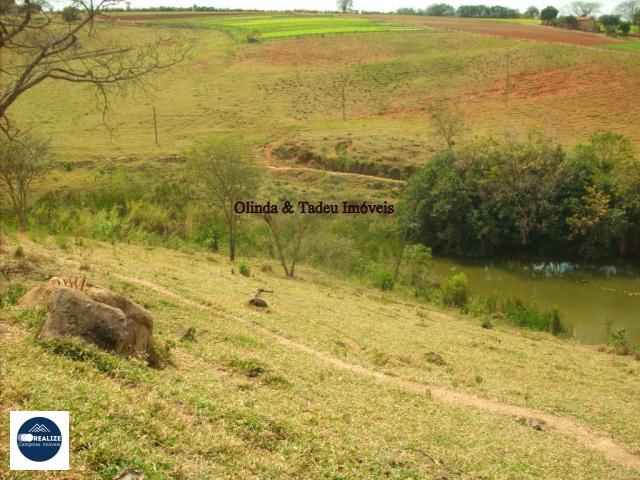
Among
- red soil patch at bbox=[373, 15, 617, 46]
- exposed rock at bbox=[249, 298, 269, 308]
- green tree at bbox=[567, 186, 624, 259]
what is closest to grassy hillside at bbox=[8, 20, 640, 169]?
red soil patch at bbox=[373, 15, 617, 46]

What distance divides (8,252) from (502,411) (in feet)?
41.3

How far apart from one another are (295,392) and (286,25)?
310ft

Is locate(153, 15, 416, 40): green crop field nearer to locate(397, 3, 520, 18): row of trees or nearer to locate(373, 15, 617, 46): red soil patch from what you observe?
locate(373, 15, 617, 46): red soil patch

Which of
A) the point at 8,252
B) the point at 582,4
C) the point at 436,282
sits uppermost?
the point at 582,4

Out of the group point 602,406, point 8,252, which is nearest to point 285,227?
A: point 8,252

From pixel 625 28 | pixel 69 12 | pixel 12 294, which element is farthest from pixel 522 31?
pixel 12 294

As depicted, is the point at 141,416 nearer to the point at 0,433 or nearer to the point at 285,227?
the point at 0,433

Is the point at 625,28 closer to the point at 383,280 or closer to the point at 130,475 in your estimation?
the point at 383,280

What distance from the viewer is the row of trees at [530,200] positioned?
Result: 38.3 m

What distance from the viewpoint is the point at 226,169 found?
1213 inches

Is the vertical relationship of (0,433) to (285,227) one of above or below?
above

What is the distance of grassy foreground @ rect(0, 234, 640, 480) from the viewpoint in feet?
24.8

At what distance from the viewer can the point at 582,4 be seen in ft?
386

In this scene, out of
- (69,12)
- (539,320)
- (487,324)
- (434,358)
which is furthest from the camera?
(539,320)
